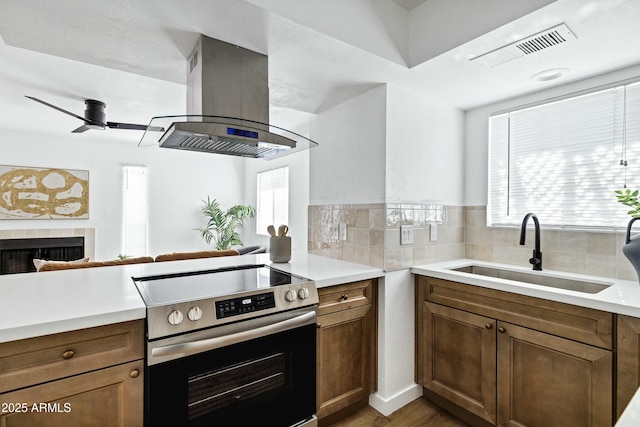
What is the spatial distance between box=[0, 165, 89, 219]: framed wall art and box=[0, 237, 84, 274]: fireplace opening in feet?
1.15

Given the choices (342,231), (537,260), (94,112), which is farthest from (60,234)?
(537,260)

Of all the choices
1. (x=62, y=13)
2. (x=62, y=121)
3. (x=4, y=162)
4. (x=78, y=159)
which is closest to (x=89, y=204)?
(x=78, y=159)

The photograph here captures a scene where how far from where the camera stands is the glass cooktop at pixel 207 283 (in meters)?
1.33

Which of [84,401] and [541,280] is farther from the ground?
[541,280]

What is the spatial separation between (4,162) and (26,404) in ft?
16.6

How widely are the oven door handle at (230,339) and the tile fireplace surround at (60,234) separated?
15.5 ft

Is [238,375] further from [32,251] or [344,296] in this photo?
[32,251]

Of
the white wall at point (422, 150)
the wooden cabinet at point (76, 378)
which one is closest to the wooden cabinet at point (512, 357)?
the white wall at point (422, 150)

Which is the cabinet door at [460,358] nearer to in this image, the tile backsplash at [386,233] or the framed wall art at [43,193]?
the tile backsplash at [386,233]

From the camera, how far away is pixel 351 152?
231 centimetres

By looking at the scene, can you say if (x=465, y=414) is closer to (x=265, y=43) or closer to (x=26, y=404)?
(x=26, y=404)

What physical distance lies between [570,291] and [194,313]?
5.51 ft

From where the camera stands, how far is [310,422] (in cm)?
160

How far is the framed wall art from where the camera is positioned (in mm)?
4441
